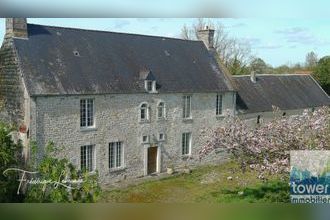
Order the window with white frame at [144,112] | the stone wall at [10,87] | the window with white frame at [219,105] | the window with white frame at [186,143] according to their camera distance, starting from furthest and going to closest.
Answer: the window with white frame at [219,105] < the window with white frame at [186,143] < the window with white frame at [144,112] < the stone wall at [10,87]

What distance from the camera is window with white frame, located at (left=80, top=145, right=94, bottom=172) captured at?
25.9 ft

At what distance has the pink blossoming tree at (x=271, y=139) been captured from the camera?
766 cm

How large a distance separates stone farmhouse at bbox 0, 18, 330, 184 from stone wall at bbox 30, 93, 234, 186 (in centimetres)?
2

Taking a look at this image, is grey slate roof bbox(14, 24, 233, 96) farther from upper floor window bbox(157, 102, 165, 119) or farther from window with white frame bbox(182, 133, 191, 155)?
window with white frame bbox(182, 133, 191, 155)

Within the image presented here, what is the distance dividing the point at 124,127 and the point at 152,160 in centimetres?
82

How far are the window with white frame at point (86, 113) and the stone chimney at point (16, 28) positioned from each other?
1.61 m

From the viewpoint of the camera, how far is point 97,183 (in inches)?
297

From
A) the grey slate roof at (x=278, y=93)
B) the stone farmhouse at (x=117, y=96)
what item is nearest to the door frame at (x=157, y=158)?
the stone farmhouse at (x=117, y=96)

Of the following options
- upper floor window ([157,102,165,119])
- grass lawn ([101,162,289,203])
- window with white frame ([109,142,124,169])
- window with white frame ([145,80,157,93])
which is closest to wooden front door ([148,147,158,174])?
grass lawn ([101,162,289,203])

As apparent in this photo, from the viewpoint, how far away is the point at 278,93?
10.5 meters

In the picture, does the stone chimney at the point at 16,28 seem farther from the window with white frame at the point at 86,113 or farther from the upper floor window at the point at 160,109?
the upper floor window at the point at 160,109

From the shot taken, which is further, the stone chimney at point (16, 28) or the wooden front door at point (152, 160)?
the wooden front door at point (152, 160)

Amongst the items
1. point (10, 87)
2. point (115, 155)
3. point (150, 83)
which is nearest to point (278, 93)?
point (150, 83)

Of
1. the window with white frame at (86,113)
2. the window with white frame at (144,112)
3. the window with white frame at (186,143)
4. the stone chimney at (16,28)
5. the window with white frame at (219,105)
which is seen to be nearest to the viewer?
the stone chimney at (16,28)
